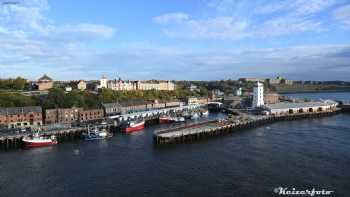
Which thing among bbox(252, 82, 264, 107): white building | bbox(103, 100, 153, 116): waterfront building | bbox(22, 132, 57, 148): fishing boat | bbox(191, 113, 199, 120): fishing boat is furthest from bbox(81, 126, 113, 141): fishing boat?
bbox(252, 82, 264, 107): white building

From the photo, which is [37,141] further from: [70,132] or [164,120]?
[164,120]

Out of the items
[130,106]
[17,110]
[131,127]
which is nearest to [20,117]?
[17,110]

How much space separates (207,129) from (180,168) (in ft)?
52.6

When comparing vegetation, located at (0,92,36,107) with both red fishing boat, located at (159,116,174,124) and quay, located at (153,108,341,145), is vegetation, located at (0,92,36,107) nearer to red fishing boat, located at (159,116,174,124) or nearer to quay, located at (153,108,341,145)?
red fishing boat, located at (159,116,174,124)

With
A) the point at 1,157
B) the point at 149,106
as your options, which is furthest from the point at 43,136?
the point at 149,106

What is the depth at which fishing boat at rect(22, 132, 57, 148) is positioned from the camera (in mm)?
34719

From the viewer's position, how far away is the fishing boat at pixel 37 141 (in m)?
34.7

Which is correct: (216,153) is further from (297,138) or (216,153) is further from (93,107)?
(93,107)

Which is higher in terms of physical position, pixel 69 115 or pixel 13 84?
pixel 13 84

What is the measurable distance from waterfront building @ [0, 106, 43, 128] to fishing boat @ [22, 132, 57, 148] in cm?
990

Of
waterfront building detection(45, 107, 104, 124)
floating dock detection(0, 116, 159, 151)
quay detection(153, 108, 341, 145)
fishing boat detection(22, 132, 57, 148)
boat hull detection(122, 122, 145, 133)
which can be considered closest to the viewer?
fishing boat detection(22, 132, 57, 148)

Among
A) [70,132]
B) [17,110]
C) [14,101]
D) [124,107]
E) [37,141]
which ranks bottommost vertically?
[37,141]

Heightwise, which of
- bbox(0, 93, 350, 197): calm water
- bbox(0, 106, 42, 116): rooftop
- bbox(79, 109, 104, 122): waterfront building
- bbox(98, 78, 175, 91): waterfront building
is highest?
bbox(98, 78, 175, 91): waterfront building

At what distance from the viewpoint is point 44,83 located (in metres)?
87.8
